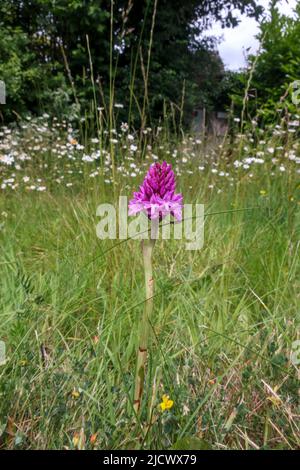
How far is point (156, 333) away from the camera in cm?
173

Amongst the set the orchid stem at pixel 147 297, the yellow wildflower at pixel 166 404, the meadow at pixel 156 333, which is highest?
the orchid stem at pixel 147 297

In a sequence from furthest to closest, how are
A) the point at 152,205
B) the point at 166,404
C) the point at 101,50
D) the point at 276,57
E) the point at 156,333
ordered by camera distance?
the point at 101,50
the point at 276,57
the point at 156,333
the point at 166,404
the point at 152,205

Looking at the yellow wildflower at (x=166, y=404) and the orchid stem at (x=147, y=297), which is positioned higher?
the orchid stem at (x=147, y=297)

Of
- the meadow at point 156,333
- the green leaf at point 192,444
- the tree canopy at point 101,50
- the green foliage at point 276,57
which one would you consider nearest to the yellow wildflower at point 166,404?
the meadow at point 156,333

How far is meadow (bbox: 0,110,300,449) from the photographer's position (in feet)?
4.23

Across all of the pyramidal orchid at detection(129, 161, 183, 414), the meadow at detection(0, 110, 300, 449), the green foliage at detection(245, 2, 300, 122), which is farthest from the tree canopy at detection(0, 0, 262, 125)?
the pyramidal orchid at detection(129, 161, 183, 414)

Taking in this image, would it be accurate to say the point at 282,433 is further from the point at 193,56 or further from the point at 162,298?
the point at 193,56

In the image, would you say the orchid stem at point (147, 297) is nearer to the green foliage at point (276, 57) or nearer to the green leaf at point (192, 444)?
the green leaf at point (192, 444)

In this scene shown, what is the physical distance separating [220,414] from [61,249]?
137 centimetres

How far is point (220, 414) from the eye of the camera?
4.40ft

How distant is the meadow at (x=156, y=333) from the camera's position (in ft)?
4.23

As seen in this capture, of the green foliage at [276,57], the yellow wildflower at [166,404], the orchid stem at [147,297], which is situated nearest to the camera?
the orchid stem at [147,297]

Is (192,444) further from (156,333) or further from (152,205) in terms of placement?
(156,333)

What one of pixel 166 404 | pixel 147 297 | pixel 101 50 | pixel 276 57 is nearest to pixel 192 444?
pixel 166 404
